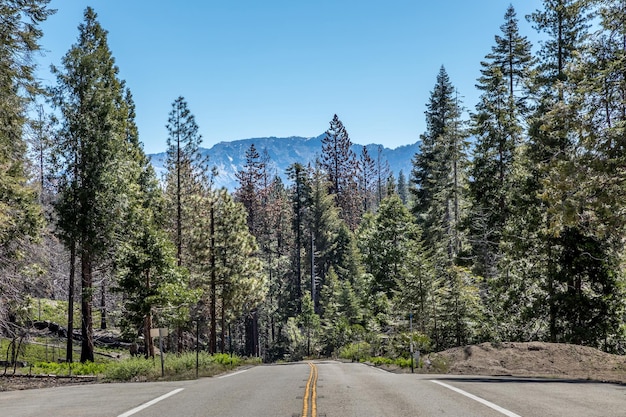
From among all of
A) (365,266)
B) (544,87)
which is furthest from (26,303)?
(365,266)

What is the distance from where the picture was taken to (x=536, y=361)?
68.8 feet

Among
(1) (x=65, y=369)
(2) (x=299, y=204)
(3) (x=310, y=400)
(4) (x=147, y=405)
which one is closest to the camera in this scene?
(4) (x=147, y=405)

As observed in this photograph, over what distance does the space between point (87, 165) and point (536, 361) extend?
79.0 feet

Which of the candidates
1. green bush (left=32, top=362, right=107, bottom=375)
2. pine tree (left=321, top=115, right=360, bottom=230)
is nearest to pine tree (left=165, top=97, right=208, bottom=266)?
green bush (left=32, top=362, right=107, bottom=375)

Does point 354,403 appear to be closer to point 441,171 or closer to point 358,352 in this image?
point 358,352

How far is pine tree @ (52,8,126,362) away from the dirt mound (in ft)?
62.6

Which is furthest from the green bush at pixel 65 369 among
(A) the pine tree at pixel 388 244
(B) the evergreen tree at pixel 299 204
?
(B) the evergreen tree at pixel 299 204

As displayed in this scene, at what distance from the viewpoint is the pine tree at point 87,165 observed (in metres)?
28.3

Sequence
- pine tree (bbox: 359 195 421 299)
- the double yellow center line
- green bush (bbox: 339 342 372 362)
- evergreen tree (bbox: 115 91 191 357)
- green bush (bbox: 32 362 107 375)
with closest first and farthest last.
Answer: the double yellow center line, green bush (bbox: 32 362 107 375), evergreen tree (bbox: 115 91 191 357), green bush (bbox: 339 342 372 362), pine tree (bbox: 359 195 421 299)

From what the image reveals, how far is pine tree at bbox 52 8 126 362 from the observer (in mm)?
28297

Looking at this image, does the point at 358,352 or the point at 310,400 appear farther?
the point at 358,352

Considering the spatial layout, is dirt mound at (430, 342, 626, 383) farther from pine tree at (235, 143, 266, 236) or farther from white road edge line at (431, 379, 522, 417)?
pine tree at (235, 143, 266, 236)

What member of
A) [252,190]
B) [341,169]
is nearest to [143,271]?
[252,190]

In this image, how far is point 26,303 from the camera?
77.4 feet
